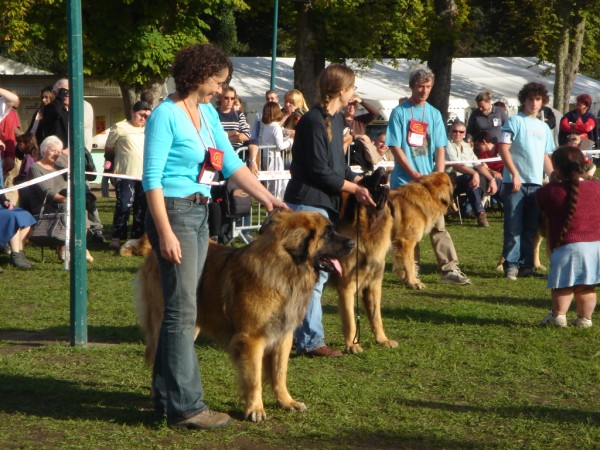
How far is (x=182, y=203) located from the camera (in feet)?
16.0

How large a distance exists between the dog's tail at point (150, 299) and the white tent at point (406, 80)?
20.3 m

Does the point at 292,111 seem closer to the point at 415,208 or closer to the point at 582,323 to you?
the point at 415,208

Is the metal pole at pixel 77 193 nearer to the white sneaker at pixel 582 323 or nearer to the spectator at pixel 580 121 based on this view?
the white sneaker at pixel 582 323

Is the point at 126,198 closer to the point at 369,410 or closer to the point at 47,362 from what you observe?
the point at 47,362

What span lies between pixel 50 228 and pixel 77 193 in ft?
14.3

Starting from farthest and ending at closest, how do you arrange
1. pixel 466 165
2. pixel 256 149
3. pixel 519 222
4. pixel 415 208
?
1. pixel 466 165
2. pixel 256 149
3. pixel 519 222
4. pixel 415 208

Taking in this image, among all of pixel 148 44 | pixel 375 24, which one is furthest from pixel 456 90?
pixel 148 44

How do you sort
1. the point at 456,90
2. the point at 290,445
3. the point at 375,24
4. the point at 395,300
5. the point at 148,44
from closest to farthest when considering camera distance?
the point at 290,445 < the point at 395,300 < the point at 148,44 < the point at 375,24 < the point at 456,90

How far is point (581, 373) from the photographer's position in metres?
6.43

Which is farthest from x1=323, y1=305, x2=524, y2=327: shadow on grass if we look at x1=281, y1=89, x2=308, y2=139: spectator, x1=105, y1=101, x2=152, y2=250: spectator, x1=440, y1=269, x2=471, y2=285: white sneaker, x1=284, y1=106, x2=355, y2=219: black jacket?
x1=281, y1=89, x2=308, y2=139: spectator

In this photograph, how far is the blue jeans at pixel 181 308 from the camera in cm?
486

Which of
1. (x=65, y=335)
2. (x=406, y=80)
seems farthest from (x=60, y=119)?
(x=406, y=80)

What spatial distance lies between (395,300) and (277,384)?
12.8 ft

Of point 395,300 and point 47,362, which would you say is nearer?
point 47,362
